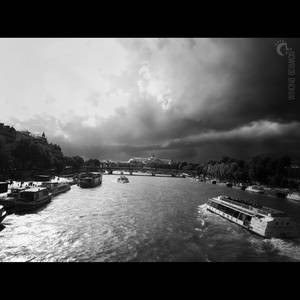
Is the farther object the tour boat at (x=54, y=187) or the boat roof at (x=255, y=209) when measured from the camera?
the tour boat at (x=54, y=187)

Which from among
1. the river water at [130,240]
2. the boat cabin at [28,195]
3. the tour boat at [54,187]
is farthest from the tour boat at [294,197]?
the boat cabin at [28,195]

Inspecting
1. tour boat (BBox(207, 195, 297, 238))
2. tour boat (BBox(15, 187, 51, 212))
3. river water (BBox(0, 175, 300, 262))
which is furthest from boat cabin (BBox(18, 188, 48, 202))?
tour boat (BBox(207, 195, 297, 238))

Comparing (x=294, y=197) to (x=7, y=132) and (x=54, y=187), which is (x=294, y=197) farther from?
(x=7, y=132)

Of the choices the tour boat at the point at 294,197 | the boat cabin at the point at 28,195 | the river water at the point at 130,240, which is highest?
the boat cabin at the point at 28,195

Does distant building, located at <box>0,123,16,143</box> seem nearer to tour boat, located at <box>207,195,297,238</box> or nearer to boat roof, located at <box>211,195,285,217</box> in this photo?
boat roof, located at <box>211,195,285,217</box>

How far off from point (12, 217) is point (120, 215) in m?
11.7

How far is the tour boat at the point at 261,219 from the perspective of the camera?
23969 mm

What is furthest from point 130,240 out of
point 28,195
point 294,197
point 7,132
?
point 7,132

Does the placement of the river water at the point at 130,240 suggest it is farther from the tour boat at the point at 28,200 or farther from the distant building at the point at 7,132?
the distant building at the point at 7,132

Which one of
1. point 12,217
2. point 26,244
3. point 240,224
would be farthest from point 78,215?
point 240,224

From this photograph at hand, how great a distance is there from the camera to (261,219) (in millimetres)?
25219
